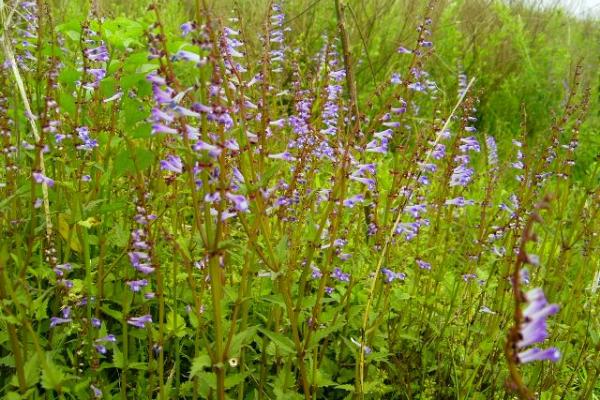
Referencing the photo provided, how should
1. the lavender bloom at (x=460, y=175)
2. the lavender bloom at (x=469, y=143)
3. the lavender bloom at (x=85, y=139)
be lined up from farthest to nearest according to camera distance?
1. the lavender bloom at (x=460, y=175)
2. the lavender bloom at (x=469, y=143)
3. the lavender bloom at (x=85, y=139)

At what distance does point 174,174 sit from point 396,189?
0.94m

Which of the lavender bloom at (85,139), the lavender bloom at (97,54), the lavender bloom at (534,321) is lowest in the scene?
the lavender bloom at (534,321)

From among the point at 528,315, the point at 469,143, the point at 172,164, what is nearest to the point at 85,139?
the point at 172,164

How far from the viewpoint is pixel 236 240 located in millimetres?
3000

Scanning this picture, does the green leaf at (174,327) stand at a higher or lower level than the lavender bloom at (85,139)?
lower

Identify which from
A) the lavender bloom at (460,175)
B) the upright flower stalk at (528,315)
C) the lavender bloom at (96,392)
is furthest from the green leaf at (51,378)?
the lavender bloom at (460,175)

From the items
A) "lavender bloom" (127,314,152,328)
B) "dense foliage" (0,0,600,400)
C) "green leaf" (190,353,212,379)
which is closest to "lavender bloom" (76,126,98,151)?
"dense foliage" (0,0,600,400)

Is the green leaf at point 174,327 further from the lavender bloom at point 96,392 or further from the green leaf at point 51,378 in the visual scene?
the green leaf at point 51,378

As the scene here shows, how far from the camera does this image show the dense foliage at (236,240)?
1753 millimetres

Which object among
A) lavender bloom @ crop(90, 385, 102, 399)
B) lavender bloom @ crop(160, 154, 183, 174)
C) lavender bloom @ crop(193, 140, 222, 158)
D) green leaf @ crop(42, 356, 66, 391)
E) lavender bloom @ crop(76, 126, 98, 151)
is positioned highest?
lavender bloom @ crop(76, 126, 98, 151)

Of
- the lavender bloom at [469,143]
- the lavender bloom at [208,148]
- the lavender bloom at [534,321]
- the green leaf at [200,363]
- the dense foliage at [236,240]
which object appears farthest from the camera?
the lavender bloom at [469,143]

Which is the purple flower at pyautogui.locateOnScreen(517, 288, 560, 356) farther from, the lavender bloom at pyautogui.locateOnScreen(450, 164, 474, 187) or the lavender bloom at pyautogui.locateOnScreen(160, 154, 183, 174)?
the lavender bloom at pyautogui.locateOnScreen(450, 164, 474, 187)

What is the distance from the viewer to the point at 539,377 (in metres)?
2.67

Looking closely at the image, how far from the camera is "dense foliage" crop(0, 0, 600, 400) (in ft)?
5.75
